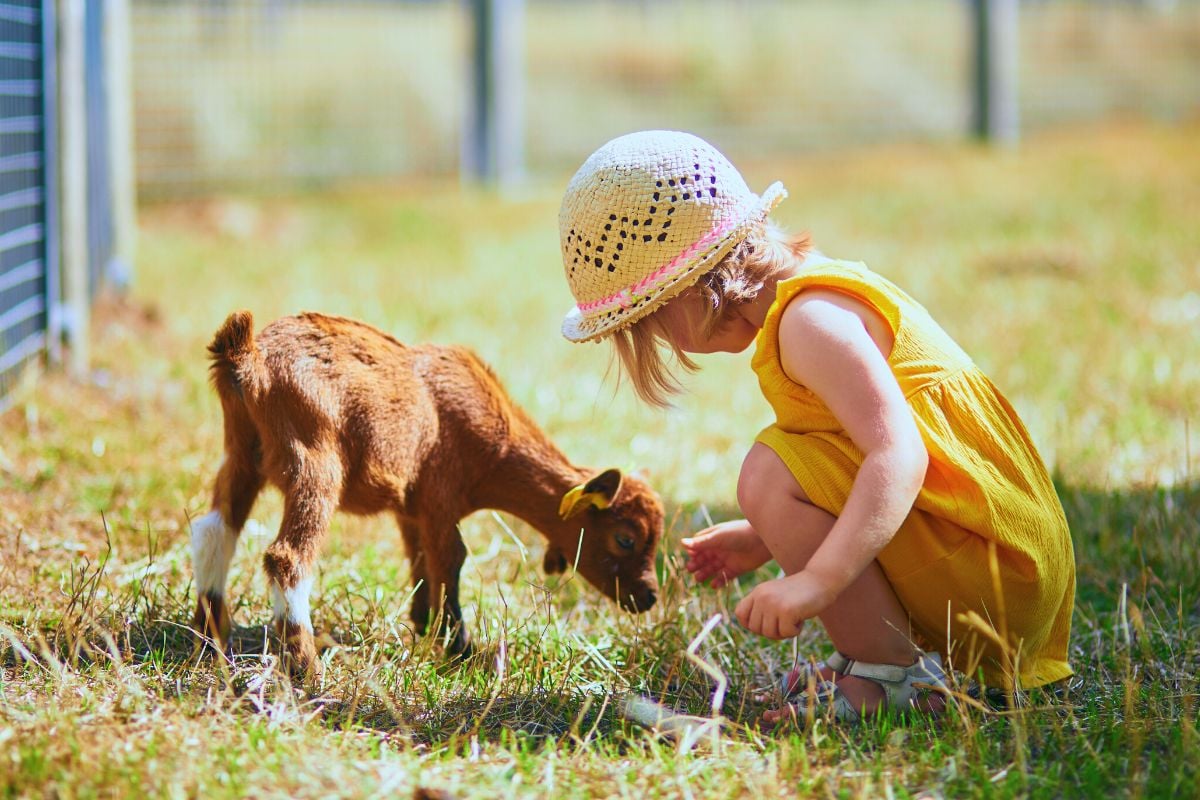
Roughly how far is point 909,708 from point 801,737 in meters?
0.27

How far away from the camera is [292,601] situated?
2.25 meters

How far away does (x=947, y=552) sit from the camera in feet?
7.59

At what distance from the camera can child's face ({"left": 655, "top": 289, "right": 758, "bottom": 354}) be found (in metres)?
2.40

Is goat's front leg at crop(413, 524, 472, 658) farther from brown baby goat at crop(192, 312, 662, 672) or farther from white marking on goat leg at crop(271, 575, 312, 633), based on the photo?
white marking on goat leg at crop(271, 575, 312, 633)

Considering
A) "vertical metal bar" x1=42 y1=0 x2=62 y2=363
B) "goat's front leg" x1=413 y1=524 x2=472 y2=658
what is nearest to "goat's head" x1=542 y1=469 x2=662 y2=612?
"goat's front leg" x1=413 y1=524 x2=472 y2=658

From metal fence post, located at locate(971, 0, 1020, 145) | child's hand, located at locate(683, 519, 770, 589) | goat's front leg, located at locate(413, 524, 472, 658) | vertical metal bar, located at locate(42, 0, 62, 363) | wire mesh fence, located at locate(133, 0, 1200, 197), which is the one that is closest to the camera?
goat's front leg, located at locate(413, 524, 472, 658)

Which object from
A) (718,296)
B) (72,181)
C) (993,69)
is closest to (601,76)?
(993,69)

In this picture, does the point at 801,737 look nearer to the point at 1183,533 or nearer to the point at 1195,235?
the point at 1183,533

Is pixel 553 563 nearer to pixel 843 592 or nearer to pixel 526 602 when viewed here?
pixel 526 602

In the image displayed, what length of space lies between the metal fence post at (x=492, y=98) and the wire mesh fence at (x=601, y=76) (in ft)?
0.50

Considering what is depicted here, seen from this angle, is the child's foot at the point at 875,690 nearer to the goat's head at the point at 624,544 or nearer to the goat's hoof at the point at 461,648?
the goat's head at the point at 624,544

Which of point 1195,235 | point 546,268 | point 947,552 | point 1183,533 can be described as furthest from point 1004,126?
point 947,552

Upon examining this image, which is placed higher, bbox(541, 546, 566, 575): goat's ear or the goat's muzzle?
bbox(541, 546, 566, 575): goat's ear

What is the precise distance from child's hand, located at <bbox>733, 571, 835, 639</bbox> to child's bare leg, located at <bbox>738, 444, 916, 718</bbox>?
0.15 m
